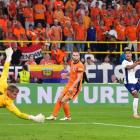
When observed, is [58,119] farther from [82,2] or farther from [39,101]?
[82,2]

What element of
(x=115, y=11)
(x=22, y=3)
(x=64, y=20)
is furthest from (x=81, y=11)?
(x=22, y=3)

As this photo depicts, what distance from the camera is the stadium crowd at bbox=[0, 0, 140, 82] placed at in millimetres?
30188

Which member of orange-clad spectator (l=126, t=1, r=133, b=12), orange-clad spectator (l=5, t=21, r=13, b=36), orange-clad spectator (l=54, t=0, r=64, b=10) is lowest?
orange-clad spectator (l=5, t=21, r=13, b=36)

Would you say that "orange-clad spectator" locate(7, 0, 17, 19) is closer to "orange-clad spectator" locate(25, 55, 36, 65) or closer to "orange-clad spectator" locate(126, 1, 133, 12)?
"orange-clad spectator" locate(25, 55, 36, 65)

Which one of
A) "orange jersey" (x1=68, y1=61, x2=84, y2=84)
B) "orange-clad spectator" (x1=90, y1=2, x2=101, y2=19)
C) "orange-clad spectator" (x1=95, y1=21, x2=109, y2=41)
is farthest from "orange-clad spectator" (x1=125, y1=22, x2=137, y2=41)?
"orange jersey" (x1=68, y1=61, x2=84, y2=84)

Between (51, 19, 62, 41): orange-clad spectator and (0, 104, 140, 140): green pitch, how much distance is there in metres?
7.42

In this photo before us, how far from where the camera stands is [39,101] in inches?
1105

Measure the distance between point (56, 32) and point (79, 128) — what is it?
13.6 meters

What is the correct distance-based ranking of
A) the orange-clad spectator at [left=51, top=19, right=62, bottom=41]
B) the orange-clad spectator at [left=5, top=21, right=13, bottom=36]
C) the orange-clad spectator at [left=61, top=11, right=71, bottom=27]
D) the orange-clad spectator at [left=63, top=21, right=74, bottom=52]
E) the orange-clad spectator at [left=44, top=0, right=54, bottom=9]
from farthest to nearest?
the orange-clad spectator at [left=44, top=0, right=54, bottom=9] → the orange-clad spectator at [left=61, top=11, right=71, bottom=27] → the orange-clad spectator at [left=63, top=21, right=74, bottom=52] → the orange-clad spectator at [left=51, top=19, right=62, bottom=41] → the orange-clad spectator at [left=5, top=21, right=13, bottom=36]

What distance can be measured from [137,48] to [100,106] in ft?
15.8

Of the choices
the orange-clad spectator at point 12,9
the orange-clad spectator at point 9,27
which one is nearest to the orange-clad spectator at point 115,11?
the orange-clad spectator at point 12,9

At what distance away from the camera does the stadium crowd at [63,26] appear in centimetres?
3019

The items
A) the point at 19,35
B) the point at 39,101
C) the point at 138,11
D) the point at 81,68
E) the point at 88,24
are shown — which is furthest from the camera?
the point at 138,11

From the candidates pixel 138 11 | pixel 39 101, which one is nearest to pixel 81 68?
pixel 39 101
